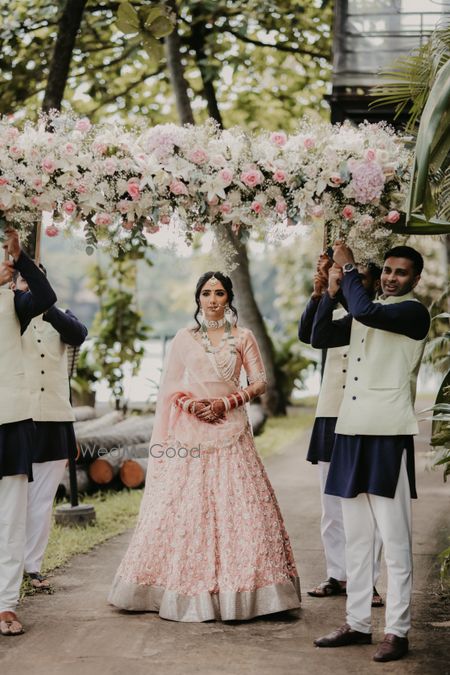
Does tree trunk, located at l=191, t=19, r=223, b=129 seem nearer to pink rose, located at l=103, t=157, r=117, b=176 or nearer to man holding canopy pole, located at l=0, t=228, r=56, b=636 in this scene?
pink rose, located at l=103, t=157, r=117, b=176

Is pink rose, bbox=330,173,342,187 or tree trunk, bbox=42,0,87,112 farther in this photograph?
tree trunk, bbox=42,0,87,112

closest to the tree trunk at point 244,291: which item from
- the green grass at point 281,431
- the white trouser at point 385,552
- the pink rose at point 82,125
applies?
the green grass at point 281,431

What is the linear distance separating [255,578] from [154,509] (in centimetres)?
74

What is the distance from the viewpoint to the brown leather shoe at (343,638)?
16.0ft

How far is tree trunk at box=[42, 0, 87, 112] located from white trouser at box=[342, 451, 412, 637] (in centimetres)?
557

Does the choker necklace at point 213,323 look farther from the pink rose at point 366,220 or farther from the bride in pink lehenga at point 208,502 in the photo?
the pink rose at point 366,220

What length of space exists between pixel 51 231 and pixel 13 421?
110 cm

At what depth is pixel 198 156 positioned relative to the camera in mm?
5219

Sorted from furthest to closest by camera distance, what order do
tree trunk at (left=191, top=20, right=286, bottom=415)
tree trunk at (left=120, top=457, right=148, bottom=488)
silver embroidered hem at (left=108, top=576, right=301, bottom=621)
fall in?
tree trunk at (left=191, top=20, right=286, bottom=415) < tree trunk at (left=120, top=457, right=148, bottom=488) < silver embroidered hem at (left=108, top=576, right=301, bottom=621)

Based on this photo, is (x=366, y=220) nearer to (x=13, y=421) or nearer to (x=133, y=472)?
(x=13, y=421)

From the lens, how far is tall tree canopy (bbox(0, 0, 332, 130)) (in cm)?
1130

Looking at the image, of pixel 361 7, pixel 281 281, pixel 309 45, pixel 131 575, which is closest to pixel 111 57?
pixel 309 45

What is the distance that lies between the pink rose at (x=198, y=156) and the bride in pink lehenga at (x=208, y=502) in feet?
2.84

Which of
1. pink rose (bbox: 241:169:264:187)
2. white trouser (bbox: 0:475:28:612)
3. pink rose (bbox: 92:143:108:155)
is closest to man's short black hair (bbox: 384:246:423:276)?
pink rose (bbox: 241:169:264:187)
